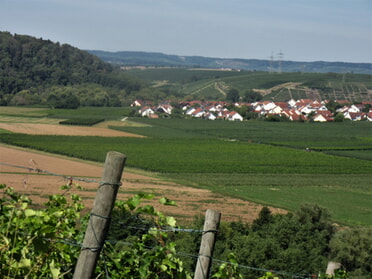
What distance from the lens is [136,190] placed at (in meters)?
30.4

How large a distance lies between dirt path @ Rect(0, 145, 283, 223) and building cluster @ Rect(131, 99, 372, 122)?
5503cm

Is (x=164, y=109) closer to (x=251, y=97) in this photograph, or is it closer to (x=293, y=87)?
(x=251, y=97)

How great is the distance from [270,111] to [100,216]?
354 ft

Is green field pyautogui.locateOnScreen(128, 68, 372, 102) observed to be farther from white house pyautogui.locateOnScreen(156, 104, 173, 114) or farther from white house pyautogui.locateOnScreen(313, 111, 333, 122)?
white house pyautogui.locateOnScreen(313, 111, 333, 122)

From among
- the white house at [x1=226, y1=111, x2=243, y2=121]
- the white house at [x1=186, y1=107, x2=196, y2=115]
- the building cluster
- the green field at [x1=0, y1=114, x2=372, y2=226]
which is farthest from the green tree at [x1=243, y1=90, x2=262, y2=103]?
the green field at [x1=0, y1=114, x2=372, y2=226]

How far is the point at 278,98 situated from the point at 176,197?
113 metres

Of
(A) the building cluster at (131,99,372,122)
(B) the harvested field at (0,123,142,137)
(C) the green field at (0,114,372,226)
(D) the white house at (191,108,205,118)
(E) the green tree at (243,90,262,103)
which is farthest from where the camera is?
(E) the green tree at (243,90,262,103)

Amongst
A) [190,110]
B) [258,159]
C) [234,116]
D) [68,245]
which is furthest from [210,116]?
[68,245]

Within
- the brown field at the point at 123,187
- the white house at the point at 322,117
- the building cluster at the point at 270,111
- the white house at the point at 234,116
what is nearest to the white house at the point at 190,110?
the building cluster at the point at 270,111

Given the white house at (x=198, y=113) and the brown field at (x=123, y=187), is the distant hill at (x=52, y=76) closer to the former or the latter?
the white house at (x=198, y=113)

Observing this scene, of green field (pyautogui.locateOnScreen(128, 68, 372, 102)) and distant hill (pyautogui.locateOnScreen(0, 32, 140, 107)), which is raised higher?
green field (pyautogui.locateOnScreen(128, 68, 372, 102))

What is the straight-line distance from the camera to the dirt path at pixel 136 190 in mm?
26141

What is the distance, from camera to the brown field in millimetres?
26188

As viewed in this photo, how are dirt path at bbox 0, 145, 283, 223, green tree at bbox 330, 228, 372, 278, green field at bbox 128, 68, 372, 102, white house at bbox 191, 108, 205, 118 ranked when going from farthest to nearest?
green field at bbox 128, 68, 372, 102 < white house at bbox 191, 108, 205, 118 < dirt path at bbox 0, 145, 283, 223 < green tree at bbox 330, 228, 372, 278
